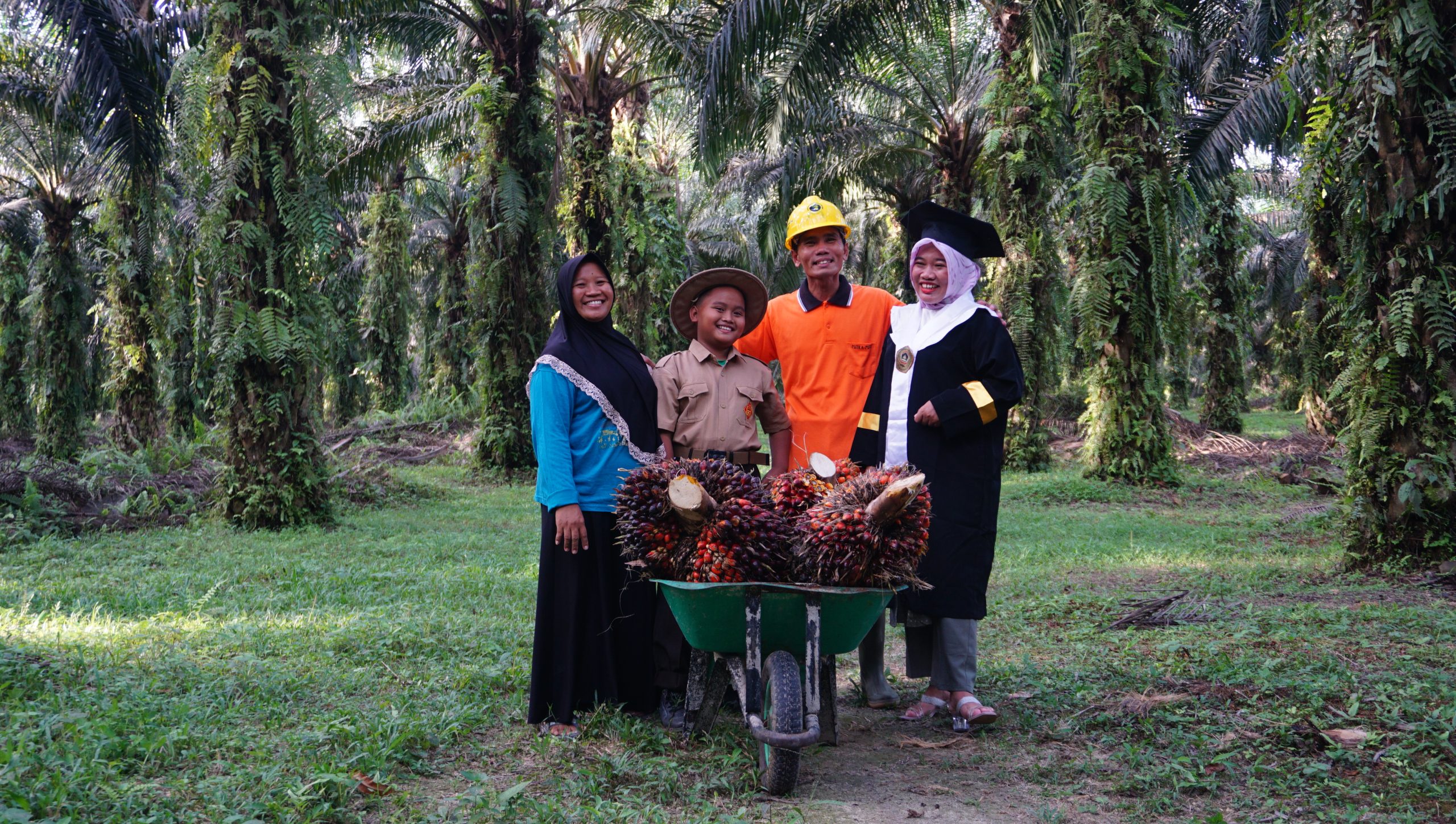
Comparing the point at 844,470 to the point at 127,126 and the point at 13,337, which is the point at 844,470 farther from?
the point at 13,337

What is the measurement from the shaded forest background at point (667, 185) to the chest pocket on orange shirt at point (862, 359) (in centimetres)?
364

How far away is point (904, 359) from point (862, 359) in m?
0.25

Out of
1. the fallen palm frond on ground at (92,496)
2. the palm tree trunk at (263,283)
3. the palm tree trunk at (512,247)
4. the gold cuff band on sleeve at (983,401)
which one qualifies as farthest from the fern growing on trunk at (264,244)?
the gold cuff band on sleeve at (983,401)

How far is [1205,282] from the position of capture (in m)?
18.7

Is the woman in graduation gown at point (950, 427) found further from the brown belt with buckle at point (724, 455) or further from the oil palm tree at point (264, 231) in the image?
the oil palm tree at point (264, 231)

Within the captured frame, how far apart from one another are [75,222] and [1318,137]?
17583mm

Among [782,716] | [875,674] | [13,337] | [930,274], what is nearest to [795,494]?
[782,716]

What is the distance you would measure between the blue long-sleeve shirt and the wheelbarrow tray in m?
0.65

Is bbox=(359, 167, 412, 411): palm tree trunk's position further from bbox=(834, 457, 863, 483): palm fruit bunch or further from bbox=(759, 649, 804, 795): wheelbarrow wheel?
bbox=(759, 649, 804, 795): wheelbarrow wheel

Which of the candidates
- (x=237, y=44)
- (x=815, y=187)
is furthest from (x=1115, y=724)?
(x=815, y=187)

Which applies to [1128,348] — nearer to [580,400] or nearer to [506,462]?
[506,462]

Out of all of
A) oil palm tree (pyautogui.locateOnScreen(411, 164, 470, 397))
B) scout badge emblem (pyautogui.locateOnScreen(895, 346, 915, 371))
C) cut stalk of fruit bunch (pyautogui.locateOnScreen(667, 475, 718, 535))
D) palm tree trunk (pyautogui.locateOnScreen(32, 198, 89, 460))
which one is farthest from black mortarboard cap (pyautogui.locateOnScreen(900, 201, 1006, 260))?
palm tree trunk (pyautogui.locateOnScreen(32, 198, 89, 460))

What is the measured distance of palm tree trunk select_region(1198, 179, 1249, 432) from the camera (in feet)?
59.9

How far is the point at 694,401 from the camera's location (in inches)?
169
